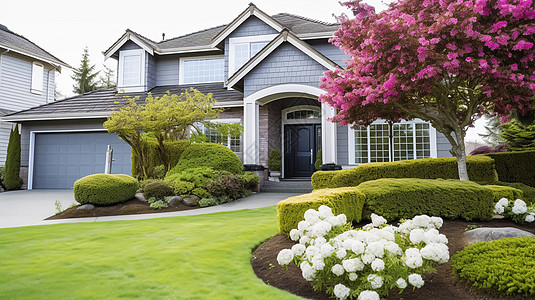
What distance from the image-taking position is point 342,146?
42.1 feet

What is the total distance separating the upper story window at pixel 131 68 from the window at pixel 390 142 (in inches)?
380

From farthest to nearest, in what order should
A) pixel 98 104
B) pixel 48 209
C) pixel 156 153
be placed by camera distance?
pixel 98 104, pixel 156 153, pixel 48 209

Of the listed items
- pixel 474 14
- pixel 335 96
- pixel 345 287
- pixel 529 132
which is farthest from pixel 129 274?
pixel 529 132

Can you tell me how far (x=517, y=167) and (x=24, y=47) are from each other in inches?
835

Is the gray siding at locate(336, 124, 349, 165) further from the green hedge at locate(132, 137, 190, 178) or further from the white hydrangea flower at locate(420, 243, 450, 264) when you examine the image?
the white hydrangea flower at locate(420, 243, 450, 264)

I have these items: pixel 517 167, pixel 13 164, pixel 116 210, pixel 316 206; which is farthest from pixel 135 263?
pixel 13 164

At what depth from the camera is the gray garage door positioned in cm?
1514

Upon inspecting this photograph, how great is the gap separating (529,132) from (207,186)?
433 inches

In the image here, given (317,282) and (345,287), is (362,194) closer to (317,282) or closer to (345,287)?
(317,282)

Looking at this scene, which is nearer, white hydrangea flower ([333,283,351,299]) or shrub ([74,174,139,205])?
white hydrangea flower ([333,283,351,299])

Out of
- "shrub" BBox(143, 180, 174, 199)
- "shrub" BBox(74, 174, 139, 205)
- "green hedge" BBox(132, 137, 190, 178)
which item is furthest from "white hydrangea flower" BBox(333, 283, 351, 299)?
"green hedge" BBox(132, 137, 190, 178)

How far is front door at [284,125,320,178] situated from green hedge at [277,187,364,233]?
9.29m

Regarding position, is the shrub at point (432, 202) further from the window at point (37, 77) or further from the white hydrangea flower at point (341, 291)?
the window at point (37, 77)

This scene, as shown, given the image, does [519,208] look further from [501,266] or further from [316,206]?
[316,206]
